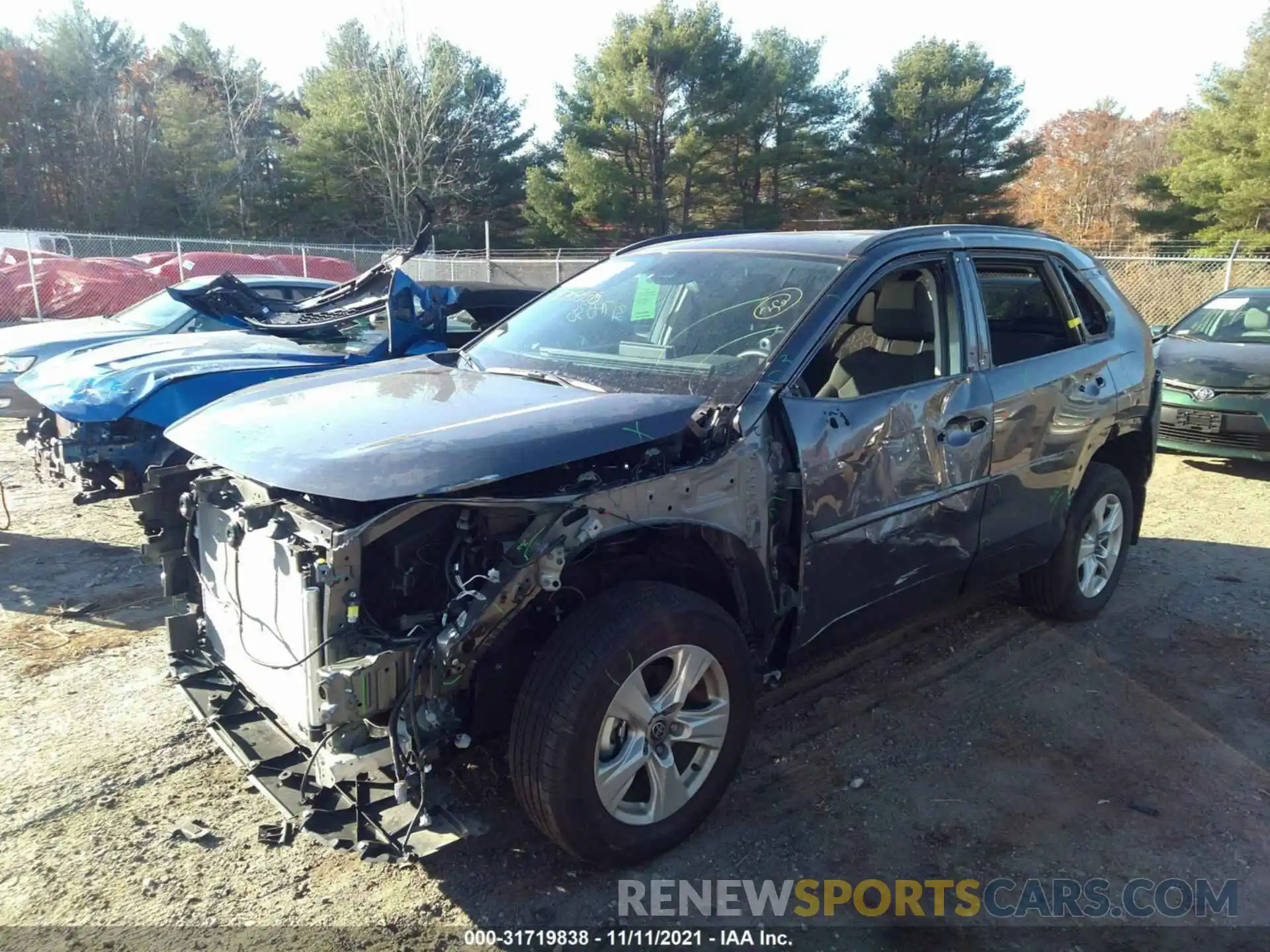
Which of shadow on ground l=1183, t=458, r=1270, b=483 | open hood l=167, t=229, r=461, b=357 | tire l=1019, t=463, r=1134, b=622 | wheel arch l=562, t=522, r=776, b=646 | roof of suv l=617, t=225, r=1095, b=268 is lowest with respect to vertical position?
shadow on ground l=1183, t=458, r=1270, b=483

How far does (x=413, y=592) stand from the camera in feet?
8.64

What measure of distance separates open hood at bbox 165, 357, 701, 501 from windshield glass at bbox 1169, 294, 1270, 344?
27.3ft

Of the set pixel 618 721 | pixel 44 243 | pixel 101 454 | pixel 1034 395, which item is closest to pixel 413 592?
pixel 618 721

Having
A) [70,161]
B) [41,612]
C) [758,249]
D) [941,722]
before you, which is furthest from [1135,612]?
[70,161]

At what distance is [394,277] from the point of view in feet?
23.4

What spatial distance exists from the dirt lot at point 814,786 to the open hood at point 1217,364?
377 cm

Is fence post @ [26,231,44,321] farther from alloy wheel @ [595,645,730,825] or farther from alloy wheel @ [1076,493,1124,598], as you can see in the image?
alloy wheel @ [1076,493,1124,598]

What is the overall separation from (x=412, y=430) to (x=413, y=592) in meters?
0.49

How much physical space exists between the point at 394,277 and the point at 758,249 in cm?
425

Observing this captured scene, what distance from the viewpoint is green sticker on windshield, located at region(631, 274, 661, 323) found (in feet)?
12.1

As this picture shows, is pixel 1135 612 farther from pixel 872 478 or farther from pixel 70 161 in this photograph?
pixel 70 161

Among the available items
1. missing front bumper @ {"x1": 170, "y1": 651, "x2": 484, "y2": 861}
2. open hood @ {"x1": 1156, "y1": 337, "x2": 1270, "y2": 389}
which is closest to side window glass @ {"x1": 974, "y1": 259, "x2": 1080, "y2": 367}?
missing front bumper @ {"x1": 170, "y1": 651, "x2": 484, "y2": 861}

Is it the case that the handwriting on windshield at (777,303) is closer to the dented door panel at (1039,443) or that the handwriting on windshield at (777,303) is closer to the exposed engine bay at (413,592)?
the exposed engine bay at (413,592)

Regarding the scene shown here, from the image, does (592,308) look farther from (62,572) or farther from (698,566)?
(62,572)
